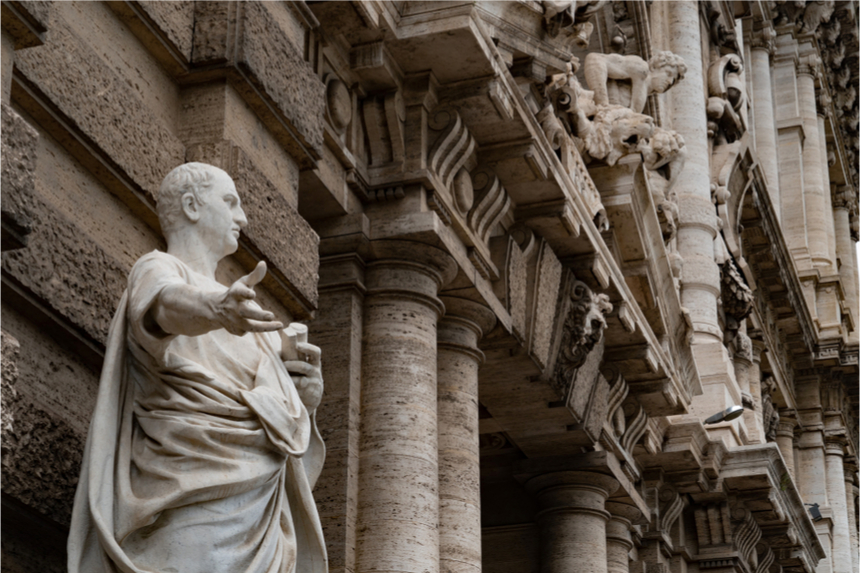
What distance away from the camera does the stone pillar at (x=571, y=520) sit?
40.6 feet

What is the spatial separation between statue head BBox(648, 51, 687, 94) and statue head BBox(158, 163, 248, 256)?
33.7 ft

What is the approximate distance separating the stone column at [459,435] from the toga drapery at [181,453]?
4225 mm

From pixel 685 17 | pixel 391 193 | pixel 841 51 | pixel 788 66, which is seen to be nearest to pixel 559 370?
pixel 391 193

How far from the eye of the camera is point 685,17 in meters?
19.6

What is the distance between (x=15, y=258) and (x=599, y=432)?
27.2ft

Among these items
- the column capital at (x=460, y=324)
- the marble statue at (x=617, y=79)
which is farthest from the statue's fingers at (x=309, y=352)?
the marble statue at (x=617, y=79)

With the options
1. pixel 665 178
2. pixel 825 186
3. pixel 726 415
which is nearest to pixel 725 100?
pixel 665 178

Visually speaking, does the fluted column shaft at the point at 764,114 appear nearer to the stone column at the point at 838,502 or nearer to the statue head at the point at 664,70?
the stone column at the point at 838,502

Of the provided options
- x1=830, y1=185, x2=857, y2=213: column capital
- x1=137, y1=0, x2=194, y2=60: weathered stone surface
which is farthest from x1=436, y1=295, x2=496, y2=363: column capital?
x1=830, y1=185, x2=857, y2=213: column capital

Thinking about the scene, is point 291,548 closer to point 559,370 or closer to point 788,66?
point 559,370

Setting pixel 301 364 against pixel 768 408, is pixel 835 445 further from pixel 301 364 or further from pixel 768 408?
pixel 301 364

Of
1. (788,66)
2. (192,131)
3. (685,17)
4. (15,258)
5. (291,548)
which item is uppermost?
(788,66)

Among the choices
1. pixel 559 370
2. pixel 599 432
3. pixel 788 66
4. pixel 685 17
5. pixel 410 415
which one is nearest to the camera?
pixel 410 415

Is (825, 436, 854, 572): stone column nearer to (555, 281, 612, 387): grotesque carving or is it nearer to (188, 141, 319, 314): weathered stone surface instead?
(555, 281, 612, 387): grotesque carving
